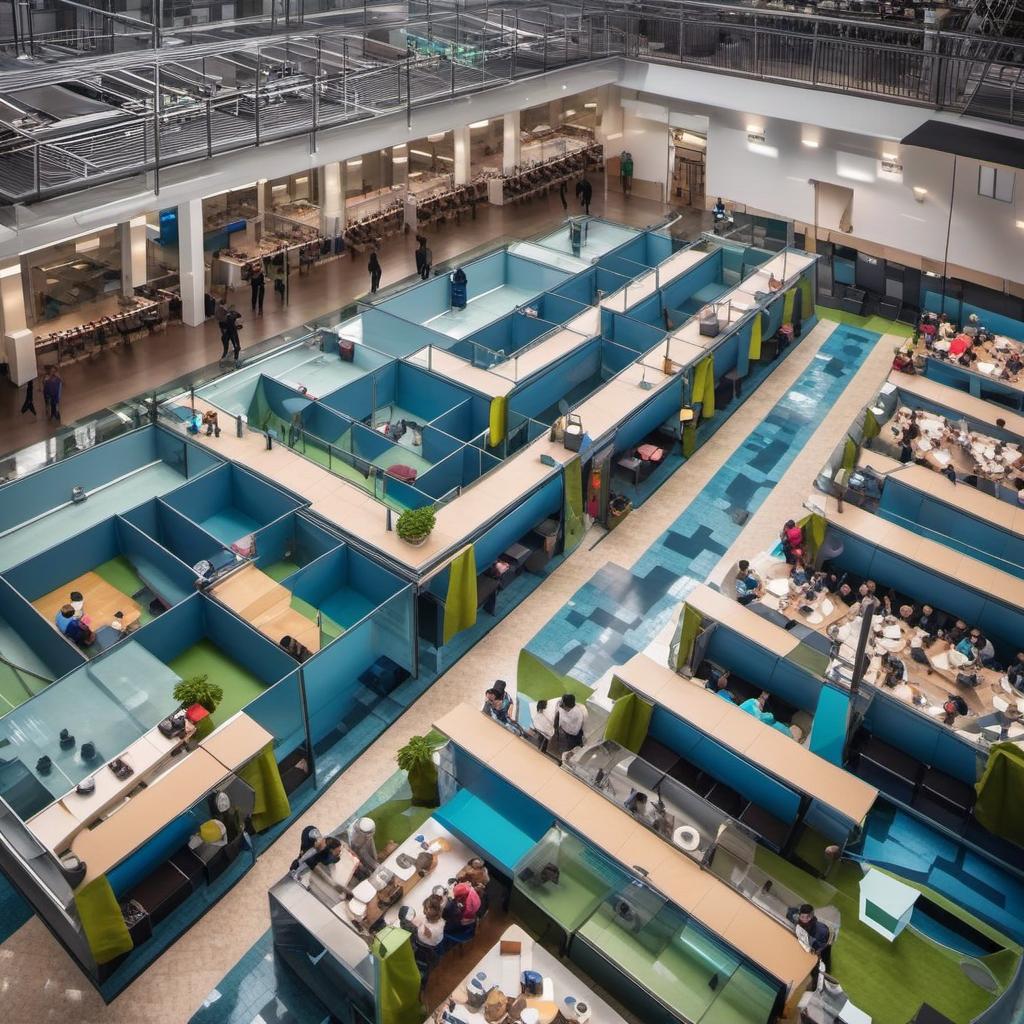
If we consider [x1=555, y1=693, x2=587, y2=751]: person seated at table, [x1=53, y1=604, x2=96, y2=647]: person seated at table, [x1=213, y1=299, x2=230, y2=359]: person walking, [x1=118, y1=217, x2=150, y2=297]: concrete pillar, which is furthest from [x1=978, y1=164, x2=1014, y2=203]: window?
[x1=53, y1=604, x2=96, y2=647]: person seated at table

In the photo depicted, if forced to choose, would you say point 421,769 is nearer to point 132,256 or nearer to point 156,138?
point 156,138

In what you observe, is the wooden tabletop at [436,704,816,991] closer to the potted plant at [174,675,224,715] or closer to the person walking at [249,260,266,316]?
the potted plant at [174,675,224,715]

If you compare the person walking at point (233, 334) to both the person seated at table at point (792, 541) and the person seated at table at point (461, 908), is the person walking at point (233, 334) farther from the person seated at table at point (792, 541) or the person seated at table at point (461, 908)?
the person seated at table at point (461, 908)

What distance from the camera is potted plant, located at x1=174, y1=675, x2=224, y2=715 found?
1056cm

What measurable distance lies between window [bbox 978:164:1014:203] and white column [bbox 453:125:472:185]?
36.8 ft

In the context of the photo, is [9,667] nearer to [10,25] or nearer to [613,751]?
[613,751]

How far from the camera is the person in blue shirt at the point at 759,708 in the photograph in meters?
11.6

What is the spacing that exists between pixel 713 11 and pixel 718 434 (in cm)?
1114

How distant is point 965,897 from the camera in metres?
10.8

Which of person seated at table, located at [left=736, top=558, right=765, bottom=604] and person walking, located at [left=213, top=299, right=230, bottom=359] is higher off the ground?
person walking, located at [left=213, top=299, right=230, bottom=359]

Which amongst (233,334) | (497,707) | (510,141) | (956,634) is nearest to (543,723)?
(497,707)

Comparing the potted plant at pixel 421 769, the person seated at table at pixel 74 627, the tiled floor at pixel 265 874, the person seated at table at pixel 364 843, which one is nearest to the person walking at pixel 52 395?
the person seated at table at pixel 74 627

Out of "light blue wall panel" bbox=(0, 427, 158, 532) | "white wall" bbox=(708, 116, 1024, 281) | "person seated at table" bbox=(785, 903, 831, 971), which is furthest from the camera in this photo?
"white wall" bbox=(708, 116, 1024, 281)

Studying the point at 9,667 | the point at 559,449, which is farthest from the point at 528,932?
the point at 559,449
